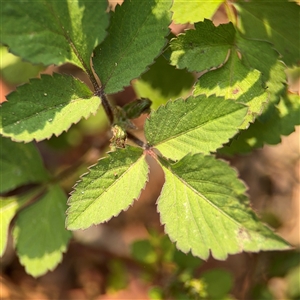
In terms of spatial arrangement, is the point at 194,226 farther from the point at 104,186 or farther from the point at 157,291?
the point at 157,291

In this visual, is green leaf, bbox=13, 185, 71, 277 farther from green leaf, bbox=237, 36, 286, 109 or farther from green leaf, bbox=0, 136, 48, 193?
green leaf, bbox=237, 36, 286, 109

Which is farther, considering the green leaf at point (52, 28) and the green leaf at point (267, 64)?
the green leaf at point (267, 64)

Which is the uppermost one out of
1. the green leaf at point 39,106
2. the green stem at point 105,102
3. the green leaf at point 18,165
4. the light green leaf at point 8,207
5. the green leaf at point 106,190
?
the green leaf at point 39,106

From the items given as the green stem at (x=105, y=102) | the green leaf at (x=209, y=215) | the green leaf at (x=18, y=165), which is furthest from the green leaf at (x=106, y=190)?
the green leaf at (x=18, y=165)

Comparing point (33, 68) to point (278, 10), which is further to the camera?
point (33, 68)

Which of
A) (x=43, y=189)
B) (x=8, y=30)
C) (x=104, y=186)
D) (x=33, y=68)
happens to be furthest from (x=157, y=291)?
(x=8, y=30)

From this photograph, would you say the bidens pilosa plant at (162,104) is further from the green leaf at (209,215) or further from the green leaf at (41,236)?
the green leaf at (41,236)

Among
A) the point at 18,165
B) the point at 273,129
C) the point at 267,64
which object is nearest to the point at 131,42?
the point at 267,64

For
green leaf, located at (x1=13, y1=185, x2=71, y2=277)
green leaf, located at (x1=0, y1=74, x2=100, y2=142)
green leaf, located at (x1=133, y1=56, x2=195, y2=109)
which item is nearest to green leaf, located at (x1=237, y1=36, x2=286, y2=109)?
green leaf, located at (x1=133, y1=56, x2=195, y2=109)
